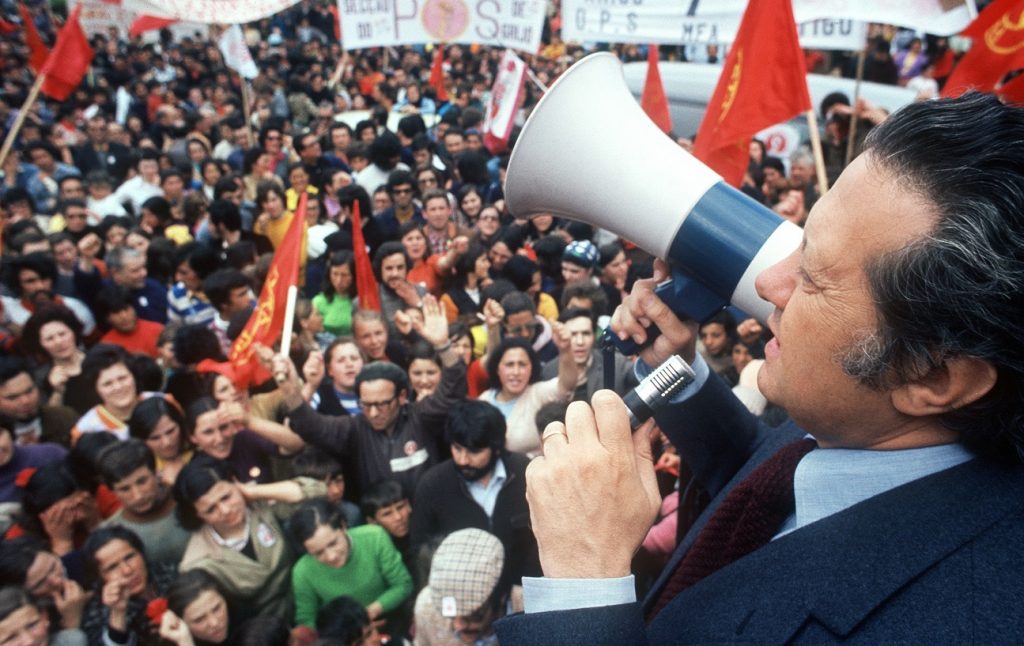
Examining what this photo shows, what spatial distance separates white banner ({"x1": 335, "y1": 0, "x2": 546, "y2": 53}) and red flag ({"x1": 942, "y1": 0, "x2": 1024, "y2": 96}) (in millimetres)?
4554

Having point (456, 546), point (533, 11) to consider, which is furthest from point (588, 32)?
point (456, 546)

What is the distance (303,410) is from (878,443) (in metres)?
2.82

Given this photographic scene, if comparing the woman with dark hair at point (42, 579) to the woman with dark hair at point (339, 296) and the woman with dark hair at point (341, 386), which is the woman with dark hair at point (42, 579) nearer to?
A: the woman with dark hair at point (341, 386)

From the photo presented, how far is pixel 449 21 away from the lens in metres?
7.80

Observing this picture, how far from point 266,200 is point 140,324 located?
6.29 ft

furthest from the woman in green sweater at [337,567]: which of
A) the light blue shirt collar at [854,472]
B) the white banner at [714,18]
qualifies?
the white banner at [714,18]

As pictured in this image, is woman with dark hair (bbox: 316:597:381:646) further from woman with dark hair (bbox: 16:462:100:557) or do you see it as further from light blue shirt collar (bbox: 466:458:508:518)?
woman with dark hair (bbox: 16:462:100:557)

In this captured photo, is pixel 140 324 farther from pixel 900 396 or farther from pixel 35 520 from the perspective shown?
pixel 900 396

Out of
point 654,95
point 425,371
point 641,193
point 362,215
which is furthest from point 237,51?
point 641,193

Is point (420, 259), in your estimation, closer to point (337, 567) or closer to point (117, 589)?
point (337, 567)

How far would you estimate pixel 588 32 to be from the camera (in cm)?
643

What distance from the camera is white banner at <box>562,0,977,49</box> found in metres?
4.05

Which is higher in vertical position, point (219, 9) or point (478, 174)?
point (219, 9)

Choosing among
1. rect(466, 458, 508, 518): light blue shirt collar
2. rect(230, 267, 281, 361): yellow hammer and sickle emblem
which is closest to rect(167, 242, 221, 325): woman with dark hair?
rect(230, 267, 281, 361): yellow hammer and sickle emblem
